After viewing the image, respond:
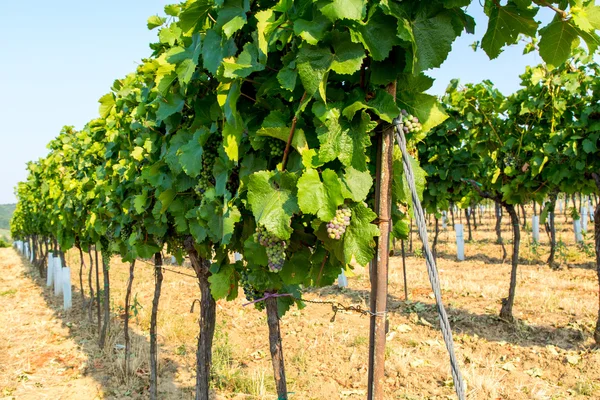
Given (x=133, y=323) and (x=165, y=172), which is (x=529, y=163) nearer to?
(x=165, y=172)

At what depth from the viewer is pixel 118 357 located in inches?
252

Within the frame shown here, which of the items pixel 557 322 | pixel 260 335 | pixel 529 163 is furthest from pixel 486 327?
pixel 260 335

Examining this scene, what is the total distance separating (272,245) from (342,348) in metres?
5.20

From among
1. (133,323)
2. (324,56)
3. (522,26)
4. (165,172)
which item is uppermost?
(522,26)

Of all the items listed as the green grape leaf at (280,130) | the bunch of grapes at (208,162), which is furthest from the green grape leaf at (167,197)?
the green grape leaf at (280,130)

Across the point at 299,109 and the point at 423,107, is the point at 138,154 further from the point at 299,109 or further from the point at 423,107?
the point at 423,107

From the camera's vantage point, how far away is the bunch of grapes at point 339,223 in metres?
1.48

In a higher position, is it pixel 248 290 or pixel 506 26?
pixel 506 26

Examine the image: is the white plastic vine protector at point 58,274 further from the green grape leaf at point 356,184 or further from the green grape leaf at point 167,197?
the green grape leaf at point 356,184

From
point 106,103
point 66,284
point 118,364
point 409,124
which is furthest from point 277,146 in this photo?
point 66,284

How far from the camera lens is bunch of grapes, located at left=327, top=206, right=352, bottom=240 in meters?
1.48

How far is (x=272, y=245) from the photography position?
172 cm

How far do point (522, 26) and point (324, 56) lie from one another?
0.66 meters

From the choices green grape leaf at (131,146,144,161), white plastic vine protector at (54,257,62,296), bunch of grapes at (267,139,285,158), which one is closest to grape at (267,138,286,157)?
bunch of grapes at (267,139,285,158)
